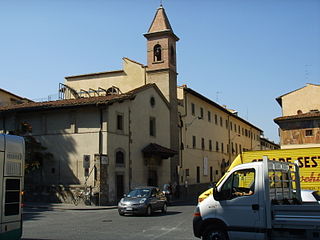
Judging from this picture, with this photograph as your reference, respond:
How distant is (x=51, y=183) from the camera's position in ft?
94.3

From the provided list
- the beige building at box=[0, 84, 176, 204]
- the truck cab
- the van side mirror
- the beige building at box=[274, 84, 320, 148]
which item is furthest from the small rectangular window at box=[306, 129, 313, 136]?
the van side mirror

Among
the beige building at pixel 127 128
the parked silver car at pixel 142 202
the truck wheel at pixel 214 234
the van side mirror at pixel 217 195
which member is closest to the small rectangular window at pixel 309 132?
the beige building at pixel 127 128

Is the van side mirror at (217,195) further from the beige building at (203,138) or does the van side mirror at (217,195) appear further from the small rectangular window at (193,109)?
the small rectangular window at (193,109)

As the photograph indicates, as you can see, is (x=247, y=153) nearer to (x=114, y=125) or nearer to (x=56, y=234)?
(x=56, y=234)

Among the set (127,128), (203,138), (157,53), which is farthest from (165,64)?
(203,138)

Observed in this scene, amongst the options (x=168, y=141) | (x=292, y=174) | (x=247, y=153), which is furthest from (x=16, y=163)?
(x=168, y=141)

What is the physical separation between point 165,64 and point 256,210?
29.6 meters

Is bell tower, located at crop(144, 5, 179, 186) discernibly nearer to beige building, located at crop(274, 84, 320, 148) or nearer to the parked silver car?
beige building, located at crop(274, 84, 320, 148)

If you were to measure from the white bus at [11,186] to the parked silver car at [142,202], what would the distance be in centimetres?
996

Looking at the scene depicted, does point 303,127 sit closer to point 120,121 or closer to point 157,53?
point 157,53

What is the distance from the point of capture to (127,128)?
3047cm

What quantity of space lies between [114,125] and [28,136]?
21.5ft

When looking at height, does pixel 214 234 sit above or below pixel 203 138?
below

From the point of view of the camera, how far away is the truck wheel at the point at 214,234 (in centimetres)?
928
